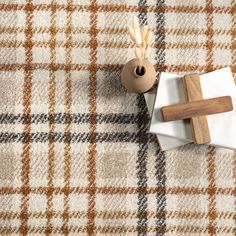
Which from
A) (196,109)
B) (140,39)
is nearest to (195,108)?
(196,109)

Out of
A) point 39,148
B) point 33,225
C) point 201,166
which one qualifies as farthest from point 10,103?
point 201,166

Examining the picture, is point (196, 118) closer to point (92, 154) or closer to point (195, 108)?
point (195, 108)

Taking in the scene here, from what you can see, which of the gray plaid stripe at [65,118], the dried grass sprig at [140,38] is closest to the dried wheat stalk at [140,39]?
the dried grass sprig at [140,38]

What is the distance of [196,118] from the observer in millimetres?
733

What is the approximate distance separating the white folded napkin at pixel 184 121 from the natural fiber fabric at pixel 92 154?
24 mm

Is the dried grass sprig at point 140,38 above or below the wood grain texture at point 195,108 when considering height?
above

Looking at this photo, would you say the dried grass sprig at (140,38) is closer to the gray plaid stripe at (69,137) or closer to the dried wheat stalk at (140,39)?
the dried wheat stalk at (140,39)

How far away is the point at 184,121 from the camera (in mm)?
748

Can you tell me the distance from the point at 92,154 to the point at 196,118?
0.60ft

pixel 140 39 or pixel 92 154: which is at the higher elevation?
pixel 140 39

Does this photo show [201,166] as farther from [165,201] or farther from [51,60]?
[51,60]

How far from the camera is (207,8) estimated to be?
786 mm

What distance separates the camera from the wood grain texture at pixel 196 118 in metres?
0.73

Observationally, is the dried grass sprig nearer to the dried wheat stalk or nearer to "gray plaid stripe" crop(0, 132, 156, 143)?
the dried wheat stalk
